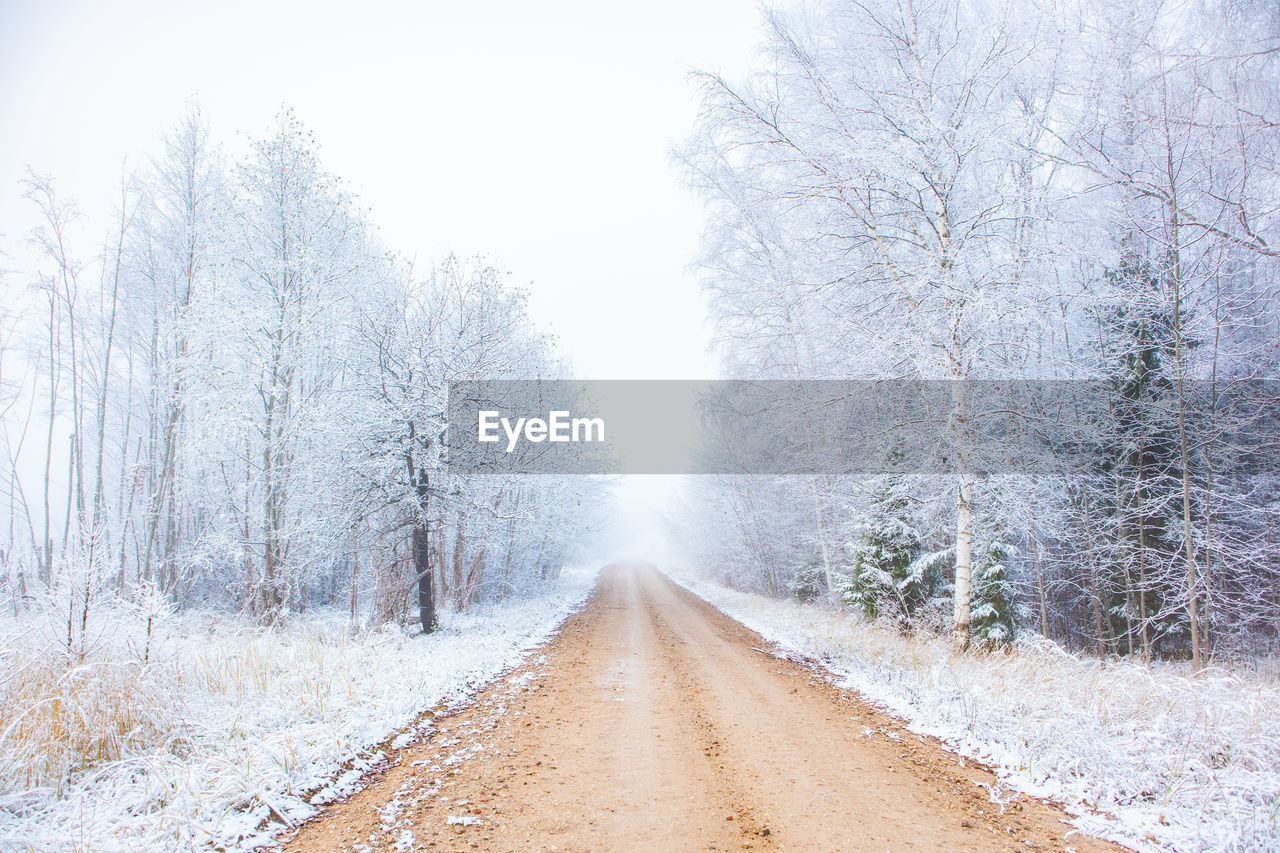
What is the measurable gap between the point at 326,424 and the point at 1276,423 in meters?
18.3

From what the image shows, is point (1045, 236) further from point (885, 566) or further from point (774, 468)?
point (774, 468)

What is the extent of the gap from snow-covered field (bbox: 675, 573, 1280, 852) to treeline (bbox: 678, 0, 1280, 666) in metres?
1.89

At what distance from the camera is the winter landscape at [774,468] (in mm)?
4188

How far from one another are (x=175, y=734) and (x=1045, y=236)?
1235 centimetres

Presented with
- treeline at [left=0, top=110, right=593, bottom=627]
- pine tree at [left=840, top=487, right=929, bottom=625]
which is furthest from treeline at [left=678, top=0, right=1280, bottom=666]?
treeline at [left=0, top=110, right=593, bottom=627]

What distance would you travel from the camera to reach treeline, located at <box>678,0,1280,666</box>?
6.69m

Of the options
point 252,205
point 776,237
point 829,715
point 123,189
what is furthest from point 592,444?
point 829,715

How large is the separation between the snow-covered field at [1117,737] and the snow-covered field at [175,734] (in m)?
5.63

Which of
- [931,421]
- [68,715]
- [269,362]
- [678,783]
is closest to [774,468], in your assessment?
[931,421]

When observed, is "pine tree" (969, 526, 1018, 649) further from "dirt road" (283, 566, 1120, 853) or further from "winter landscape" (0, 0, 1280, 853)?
"dirt road" (283, 566, 1120, 853)

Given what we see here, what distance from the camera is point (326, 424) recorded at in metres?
11.0

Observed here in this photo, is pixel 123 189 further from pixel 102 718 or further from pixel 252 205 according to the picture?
pixel 102 718

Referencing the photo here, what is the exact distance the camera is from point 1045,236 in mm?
8391

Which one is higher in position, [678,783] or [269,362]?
[269,362]
